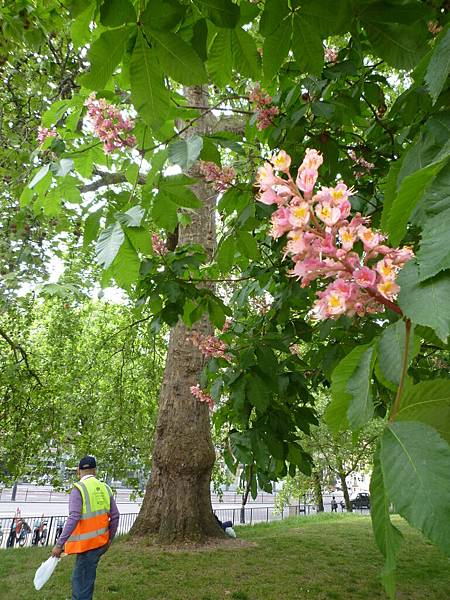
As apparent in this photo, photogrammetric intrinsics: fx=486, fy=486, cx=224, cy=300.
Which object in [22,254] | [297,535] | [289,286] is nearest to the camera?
[289,286]

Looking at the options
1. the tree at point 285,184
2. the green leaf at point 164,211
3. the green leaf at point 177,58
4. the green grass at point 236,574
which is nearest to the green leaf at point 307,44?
the tree at point 285,184

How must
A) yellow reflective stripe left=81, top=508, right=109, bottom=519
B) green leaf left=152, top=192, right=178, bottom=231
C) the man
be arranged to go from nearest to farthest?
1. green leaf left=152, top=192, right=178, bottom=231
2. the man
3. yellow reflective stripe left=81, top=508, right=109, bottom=519

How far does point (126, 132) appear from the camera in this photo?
229 centimetres

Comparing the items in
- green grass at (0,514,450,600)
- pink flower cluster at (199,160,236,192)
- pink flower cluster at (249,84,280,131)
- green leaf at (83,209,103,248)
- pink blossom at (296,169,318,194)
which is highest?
pink flower cluster at (249,84,280,131)

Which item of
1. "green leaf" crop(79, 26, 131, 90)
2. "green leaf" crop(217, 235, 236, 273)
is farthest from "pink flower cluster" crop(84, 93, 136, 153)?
"green leaf" crop(79, 26, 131, 90)

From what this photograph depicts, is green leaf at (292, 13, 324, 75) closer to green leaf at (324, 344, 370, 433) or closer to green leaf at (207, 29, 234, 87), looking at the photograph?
green leaf at (207, 29, 234, 87)

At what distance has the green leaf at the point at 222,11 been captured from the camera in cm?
131

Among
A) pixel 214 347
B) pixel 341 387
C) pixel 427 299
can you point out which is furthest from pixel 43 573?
pixel 427 299

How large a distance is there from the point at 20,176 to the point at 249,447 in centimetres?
391

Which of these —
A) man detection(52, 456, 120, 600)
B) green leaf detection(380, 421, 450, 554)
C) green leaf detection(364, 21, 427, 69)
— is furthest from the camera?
man detection(52, 456, 120, 600)

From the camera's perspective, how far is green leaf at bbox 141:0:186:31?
4.12 ft

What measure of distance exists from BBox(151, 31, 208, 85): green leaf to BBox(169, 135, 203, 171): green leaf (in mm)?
284

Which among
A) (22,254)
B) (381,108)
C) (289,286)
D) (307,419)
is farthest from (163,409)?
(381,108)

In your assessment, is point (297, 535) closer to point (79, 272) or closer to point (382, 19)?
point (79, 272)
